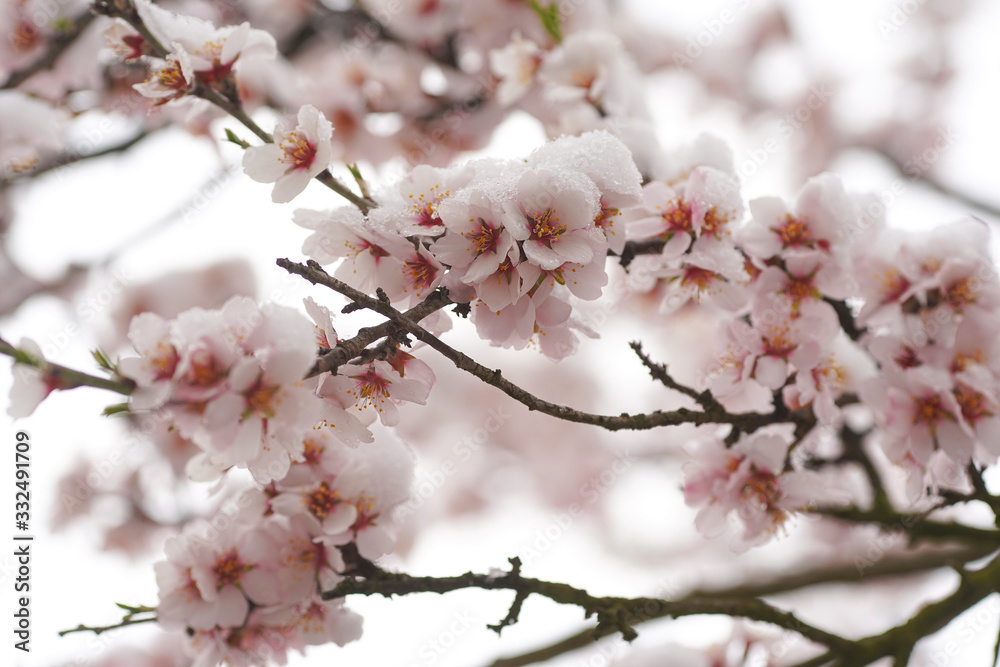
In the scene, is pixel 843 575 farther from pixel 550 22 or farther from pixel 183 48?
pixel 183 48

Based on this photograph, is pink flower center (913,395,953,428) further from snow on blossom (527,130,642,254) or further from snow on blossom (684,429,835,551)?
snow on blossom (527,130,642,254)

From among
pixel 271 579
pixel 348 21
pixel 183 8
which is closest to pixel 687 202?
pixel 271 579

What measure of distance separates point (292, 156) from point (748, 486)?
817mm

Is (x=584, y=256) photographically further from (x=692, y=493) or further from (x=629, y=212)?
(x=692, y=493)

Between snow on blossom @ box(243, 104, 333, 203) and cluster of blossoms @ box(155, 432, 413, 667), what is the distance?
345 millimetres

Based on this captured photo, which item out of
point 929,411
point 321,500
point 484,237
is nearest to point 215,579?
point 321,500

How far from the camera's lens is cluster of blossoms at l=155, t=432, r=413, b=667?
0.98m

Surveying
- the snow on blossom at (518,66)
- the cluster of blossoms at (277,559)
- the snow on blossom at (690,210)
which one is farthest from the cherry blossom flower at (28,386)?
the snow on blossom at (518,66)

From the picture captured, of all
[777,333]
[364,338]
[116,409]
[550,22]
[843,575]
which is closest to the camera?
[116,409]

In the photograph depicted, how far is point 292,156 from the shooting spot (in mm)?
902

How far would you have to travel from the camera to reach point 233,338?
2.36ft

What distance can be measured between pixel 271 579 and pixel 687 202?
758 millimetres

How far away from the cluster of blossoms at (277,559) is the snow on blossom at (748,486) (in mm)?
493

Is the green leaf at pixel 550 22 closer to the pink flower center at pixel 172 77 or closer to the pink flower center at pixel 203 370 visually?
the pink flower center at pixel 172 77
